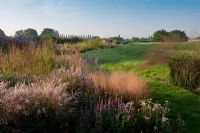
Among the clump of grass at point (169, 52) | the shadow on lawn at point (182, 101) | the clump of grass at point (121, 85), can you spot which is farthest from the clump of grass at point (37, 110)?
the clump of grass at point (169, 52)

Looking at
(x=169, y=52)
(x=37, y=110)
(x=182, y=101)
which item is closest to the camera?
(x=37, y=110)

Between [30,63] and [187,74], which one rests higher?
[30,63]

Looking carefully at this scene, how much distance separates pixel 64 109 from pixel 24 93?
0.72 m

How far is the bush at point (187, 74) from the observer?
14.0 m

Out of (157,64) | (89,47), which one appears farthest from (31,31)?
(157,64)

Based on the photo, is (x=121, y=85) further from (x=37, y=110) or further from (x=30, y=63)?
(x=30, y=63)

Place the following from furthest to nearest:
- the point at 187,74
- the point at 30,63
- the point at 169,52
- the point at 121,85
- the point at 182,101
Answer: the point at 169,52
the point at 187,74
the point at 30,63
the point at 182,101
the point at 121,85

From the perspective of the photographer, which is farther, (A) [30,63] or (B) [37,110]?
(A) [30,63]

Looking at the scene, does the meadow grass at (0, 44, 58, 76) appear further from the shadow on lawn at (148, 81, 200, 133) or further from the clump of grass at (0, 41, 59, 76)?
the shadow on lawn at (148, 81, 200, 133)

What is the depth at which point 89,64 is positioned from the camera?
13.7 meters

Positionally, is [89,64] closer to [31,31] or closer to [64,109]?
[64,109]

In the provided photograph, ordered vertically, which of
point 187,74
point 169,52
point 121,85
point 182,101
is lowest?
point 182,101

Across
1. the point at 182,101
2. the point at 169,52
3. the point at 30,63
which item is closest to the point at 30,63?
the point at 30,63

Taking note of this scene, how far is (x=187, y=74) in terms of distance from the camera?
46.4ft
